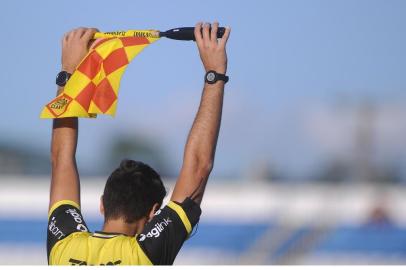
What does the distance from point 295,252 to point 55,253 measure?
46.9ft

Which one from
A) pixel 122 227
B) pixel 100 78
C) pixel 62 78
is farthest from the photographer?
pixel 62 78

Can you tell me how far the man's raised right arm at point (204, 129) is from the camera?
10.8ft

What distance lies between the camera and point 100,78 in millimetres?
3551

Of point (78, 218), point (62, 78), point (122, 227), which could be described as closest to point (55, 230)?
point (78, 218)

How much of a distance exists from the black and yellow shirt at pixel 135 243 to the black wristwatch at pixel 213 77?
1.54 feet

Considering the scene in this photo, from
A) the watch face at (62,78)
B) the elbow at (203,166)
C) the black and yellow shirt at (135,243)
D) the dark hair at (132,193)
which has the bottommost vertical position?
the black and yellow shirt at (135,243)

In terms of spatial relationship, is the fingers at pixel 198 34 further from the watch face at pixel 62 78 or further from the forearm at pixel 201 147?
the watch face at pixel 62 78

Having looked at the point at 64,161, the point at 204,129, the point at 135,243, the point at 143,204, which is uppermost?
the point at 204,129

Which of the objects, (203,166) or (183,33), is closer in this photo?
(203,166)

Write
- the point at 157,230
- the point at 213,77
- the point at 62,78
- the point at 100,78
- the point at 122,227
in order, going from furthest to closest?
the point at 62,78
the point at 100,78
the point at 213,77
the point at 122,227
the point at 157,230

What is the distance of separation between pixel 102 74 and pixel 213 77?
0.45m

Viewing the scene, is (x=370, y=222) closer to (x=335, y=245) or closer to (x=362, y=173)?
(x=335, y=245)

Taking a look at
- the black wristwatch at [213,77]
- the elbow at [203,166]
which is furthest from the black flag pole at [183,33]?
the elbow at [203,166]

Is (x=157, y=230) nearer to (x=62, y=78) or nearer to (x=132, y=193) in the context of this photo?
(x=132, y=193)
